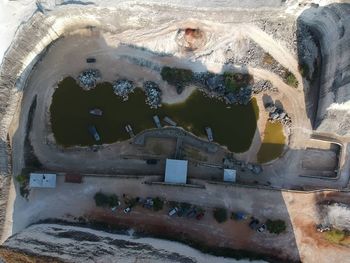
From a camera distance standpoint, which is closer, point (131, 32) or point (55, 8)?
point (55, 8)

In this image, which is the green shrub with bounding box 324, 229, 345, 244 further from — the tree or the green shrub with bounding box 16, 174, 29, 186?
the green shrub with bounding box 16, 174, 29, 186

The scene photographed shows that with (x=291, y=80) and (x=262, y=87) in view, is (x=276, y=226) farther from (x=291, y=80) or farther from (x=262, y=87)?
(x=291, y=80)

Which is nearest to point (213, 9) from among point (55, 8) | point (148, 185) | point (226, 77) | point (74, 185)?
point (226, 77)

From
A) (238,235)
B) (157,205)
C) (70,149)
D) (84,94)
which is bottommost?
(238,235)

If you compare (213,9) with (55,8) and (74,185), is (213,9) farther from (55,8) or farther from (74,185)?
(74,185)

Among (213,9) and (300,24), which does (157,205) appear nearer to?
(213,9)

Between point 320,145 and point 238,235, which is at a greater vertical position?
point 320,145
